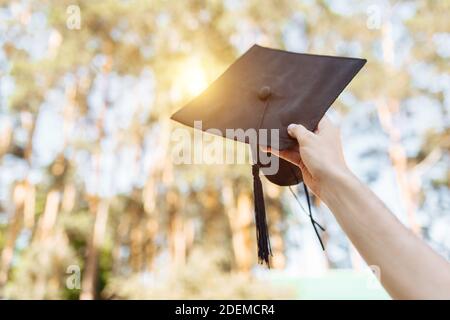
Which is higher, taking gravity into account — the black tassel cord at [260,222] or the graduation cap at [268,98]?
the graduation cap at [268,98]

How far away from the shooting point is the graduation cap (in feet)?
3.85

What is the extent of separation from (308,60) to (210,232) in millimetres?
12572

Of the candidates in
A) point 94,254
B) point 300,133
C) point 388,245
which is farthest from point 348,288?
point 94,254

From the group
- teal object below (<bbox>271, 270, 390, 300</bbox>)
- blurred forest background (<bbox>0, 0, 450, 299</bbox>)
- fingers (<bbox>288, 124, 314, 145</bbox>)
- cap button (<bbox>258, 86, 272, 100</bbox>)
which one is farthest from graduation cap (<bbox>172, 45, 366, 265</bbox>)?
blurred forest background (<bbox>0, 0, 450, 299</bbox>)

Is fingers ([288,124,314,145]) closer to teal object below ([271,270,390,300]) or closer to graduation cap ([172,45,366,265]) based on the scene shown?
graduation cap ([172,45,366,265])

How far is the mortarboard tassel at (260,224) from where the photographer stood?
112 cm

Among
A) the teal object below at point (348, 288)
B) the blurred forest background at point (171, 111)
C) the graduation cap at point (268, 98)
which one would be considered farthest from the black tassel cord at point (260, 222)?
the blurred forest background at point (171, 111)

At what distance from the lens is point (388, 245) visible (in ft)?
1.90

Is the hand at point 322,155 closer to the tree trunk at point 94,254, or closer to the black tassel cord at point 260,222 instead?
the black tassel cord at point 260,222

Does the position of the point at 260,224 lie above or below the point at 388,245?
above

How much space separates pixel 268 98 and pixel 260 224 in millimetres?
338

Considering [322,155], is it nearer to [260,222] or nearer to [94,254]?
[260,222]

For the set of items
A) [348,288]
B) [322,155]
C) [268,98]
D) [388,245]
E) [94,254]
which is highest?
[94,254]

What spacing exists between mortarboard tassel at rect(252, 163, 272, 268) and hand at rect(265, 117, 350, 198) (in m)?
0.28
